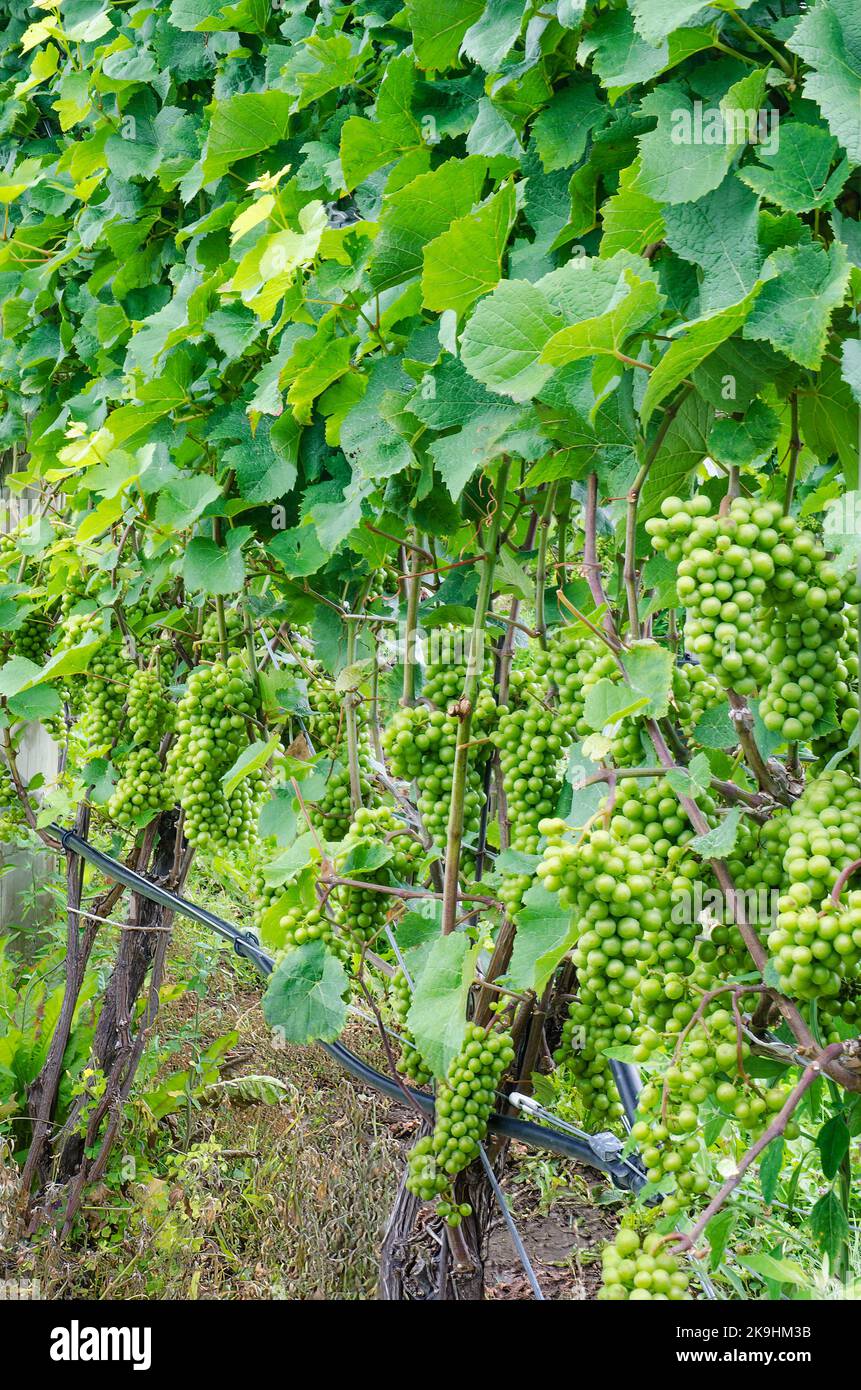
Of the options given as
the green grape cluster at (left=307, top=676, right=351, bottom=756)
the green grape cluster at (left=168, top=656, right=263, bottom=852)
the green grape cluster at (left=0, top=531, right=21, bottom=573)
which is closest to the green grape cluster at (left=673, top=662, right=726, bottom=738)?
the green grape cluster at (left=307, top=676, right=351, bottom=756)

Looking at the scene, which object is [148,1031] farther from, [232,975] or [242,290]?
[242,290]

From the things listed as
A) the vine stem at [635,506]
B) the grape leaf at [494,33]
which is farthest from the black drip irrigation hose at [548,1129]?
the grape leaf at [494,33]

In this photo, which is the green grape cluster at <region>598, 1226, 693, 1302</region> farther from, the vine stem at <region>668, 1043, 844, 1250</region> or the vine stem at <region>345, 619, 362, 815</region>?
the vine stem at <region>345, 619, 362, 815</region>

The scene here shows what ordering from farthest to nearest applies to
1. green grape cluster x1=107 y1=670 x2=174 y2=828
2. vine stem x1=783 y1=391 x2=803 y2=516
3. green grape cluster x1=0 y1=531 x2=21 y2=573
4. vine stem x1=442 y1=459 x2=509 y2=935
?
green grape cluster x1=0 y1=531 x2=21 y2=573, green grape cluster x1=107 y1=670 x2=174 y2=828, vine stem x1=442 y1=459 x2=509 y2=935, vine stem x1=783 y1=391 x2=803 y2=516

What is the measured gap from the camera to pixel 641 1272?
708 mm

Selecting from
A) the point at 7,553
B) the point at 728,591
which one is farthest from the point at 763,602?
the point at 7,553

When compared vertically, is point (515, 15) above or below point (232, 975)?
above

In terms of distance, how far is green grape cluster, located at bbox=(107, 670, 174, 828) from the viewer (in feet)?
6.75

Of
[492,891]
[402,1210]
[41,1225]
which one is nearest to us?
[492,891]

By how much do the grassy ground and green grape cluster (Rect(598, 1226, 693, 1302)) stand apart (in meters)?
1.71

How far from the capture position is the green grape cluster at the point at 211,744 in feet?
5.80

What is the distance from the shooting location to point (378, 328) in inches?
49.1

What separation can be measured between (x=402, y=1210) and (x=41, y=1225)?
1654mm
